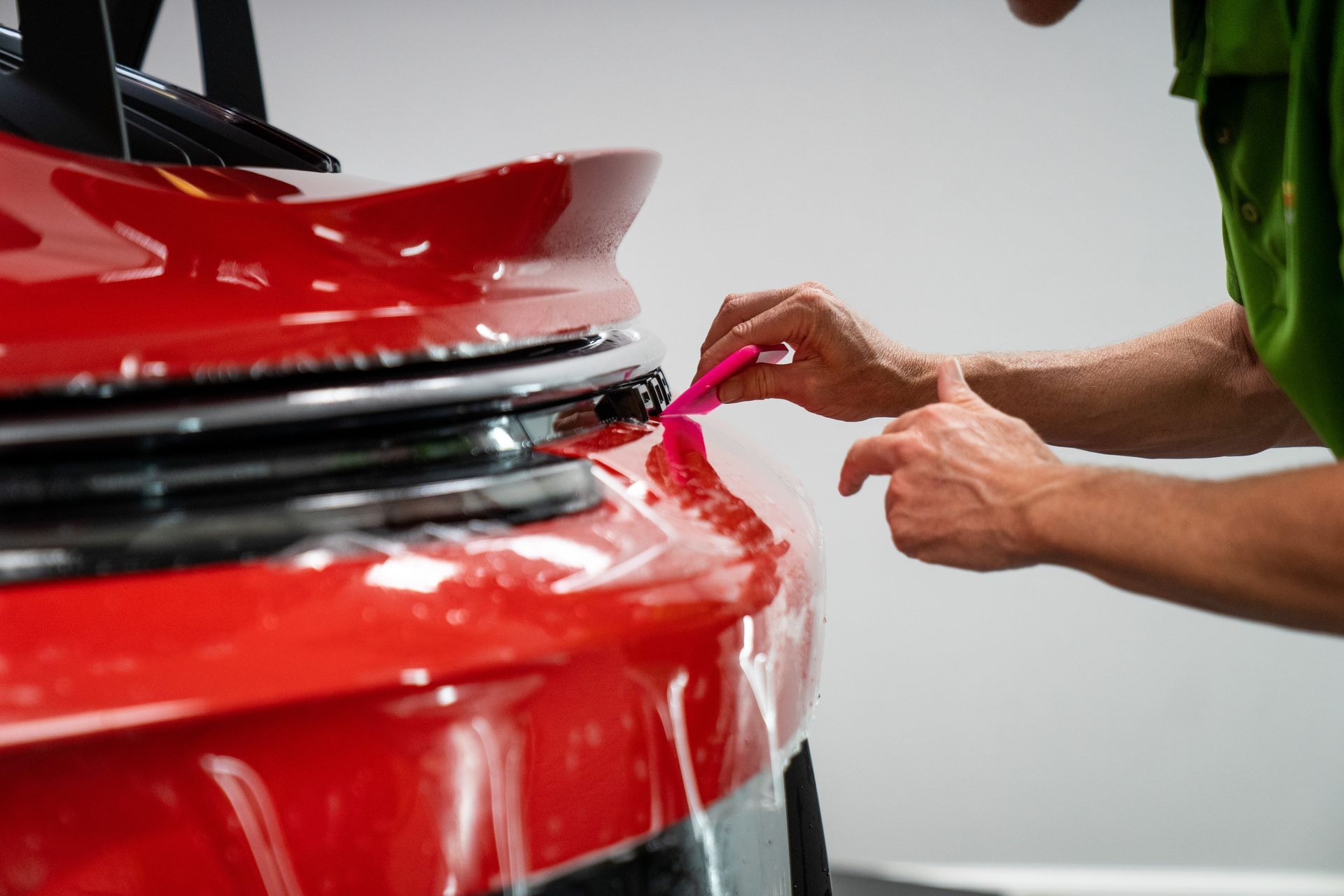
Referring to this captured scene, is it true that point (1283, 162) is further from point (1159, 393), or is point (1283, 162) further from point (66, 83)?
point (66, 83)

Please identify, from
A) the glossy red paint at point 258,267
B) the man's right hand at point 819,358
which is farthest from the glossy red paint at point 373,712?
the man's right hand at point 819,358

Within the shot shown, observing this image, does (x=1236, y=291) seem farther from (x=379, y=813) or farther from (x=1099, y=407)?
(x=379, y=813)

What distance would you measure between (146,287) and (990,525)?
0.57 meters

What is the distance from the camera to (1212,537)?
26.8 inches

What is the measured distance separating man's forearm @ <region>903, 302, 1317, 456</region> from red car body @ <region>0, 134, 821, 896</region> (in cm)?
78

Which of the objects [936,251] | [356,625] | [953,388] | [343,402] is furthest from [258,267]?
[936,251]

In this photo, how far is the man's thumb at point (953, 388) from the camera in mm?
848

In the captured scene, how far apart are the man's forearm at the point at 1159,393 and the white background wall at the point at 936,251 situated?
725 millimetres

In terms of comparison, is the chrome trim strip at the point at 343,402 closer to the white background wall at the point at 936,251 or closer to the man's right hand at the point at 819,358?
the man's right hand at the point at 819,358

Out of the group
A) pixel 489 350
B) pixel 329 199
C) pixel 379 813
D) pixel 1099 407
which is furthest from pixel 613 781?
pixel 1099 407

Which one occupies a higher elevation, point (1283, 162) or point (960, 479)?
point (1283, 162)

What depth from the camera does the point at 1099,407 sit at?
1295 millimetres

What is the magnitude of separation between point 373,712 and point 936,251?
180 cm

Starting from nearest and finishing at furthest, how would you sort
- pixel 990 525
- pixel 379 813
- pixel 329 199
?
pixel 379 813
pixel 329 199
pixel 990 525
